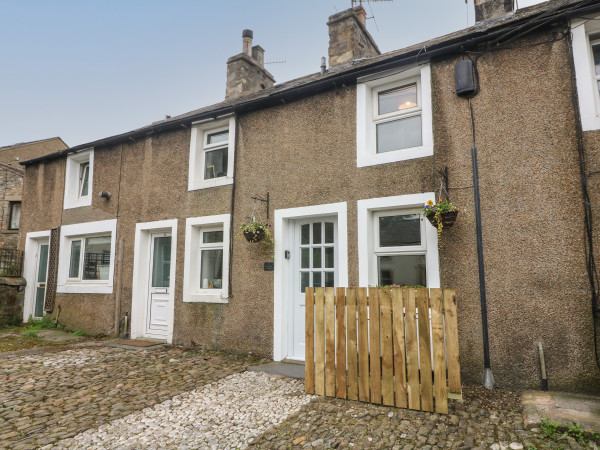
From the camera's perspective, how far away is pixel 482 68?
4766 mm

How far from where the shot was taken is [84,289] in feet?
27.4

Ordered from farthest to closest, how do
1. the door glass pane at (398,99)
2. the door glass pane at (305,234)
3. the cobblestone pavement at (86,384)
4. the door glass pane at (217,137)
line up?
the door glass pane at (217,137) < the door glass pane at (305,234) < the door glass pane at (398,99) < the cobblestone pavement at (86,384)

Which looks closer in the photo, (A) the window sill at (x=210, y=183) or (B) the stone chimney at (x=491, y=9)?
(B) the stone chimney at (x=491, y=9)

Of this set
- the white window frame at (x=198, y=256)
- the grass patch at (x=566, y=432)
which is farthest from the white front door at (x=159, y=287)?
the grass patch at (x=566, y=432)

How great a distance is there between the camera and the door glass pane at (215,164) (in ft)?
23.5

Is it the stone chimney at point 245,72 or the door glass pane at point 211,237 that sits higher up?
the stone chimney at point 245,72

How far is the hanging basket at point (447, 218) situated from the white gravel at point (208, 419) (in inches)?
103

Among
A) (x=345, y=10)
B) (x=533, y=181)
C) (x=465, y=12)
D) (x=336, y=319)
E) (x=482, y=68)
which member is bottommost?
(x=336, y=319)

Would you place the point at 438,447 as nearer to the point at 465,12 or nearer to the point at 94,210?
the point at 465,12

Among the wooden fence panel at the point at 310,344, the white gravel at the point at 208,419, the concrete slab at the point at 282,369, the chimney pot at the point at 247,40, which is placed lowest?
the white gravel at the point at 208,419

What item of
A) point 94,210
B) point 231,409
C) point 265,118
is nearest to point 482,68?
point 265,118

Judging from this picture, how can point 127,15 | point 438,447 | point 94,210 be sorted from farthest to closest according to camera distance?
point 127,15
point 94,210
point 438,447

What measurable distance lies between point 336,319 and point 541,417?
6.86ft

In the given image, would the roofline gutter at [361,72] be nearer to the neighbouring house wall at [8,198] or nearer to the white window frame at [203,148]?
the white window frame at [203,148]
